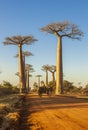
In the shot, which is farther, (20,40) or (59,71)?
(20,40)

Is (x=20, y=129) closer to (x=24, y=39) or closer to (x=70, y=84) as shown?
(x=24, y=39)

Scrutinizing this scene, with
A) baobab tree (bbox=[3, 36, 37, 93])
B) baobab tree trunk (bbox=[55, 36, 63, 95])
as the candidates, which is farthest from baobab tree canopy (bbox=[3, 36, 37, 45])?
baobab tree trunk (bbox=[55, 36, 63, 95])

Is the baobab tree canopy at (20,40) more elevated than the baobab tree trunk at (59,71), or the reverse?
the baobab tree canopy at (20,40)

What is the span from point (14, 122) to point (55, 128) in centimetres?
195

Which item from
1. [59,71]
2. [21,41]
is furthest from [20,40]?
[59,71]

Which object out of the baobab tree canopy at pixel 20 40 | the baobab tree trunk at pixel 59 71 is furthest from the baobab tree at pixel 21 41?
the baobab tree trunk at pixel 59 71

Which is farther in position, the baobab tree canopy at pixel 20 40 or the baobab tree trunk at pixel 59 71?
the baobab tree canopy at pixel 20 40

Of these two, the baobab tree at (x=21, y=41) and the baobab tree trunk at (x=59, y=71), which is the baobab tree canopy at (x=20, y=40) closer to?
the baobab tree at (x=21, y=41)

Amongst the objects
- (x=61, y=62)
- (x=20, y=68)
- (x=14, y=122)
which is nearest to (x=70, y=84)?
(x=20, y=68)

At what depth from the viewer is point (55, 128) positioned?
8414 mm

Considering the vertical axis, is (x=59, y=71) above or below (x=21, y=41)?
below

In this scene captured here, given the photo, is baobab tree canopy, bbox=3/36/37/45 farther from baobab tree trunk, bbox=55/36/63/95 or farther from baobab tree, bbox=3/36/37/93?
baobab tree trunk, bbox=55/36/63/95

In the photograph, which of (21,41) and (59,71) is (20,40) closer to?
(21,41)

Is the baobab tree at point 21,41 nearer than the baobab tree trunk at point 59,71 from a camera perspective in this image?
No
